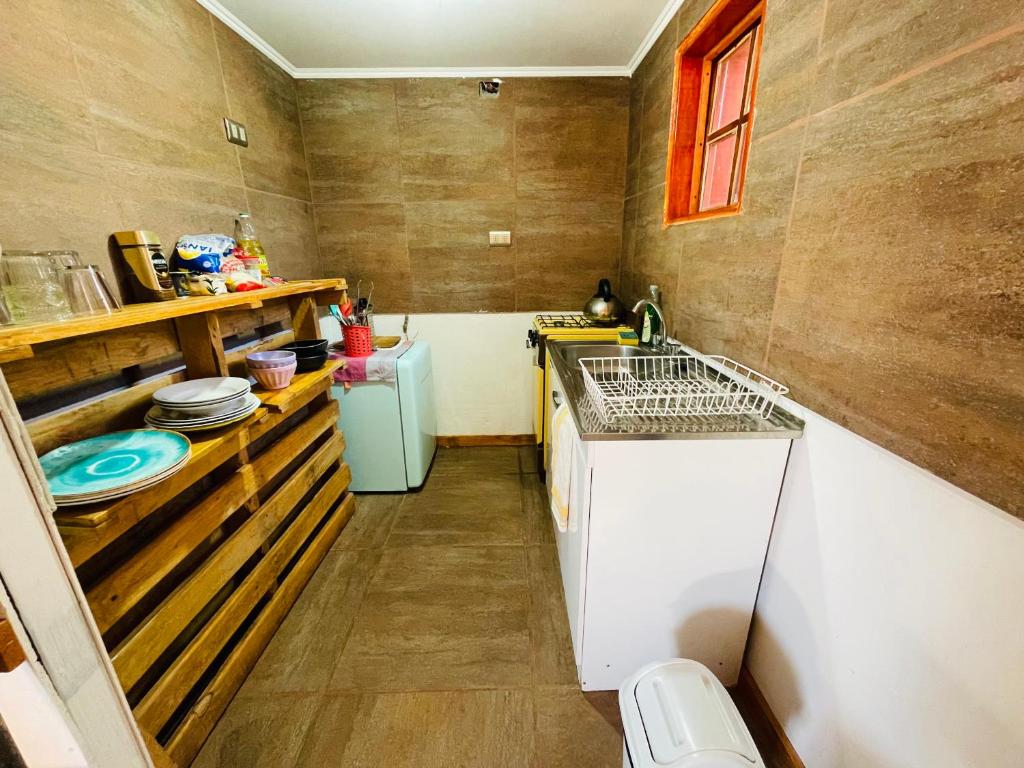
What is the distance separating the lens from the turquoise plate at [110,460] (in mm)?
820

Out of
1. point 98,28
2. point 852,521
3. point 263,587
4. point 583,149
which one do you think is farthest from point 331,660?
point 583,149

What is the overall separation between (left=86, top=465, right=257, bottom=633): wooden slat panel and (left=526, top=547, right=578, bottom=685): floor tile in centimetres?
110

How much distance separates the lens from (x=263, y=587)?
1.41 metres

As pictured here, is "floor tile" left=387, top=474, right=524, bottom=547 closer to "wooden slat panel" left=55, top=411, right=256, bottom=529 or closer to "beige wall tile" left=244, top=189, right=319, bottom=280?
"wooden slat panel" left=55, top=411, right=256, bottom=529

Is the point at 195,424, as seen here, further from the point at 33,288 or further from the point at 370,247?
the point at 370,247

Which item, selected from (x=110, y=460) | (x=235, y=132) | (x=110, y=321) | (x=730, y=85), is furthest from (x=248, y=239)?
(x=730, y=85)

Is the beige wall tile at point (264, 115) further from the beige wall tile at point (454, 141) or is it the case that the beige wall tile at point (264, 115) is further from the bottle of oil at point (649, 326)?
the bottle of oil at point (649, 326)

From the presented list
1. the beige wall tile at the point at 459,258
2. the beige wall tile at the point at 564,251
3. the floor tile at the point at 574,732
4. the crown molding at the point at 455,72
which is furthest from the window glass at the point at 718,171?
the floor tile at the point at 574,732

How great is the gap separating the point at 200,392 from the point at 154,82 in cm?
112

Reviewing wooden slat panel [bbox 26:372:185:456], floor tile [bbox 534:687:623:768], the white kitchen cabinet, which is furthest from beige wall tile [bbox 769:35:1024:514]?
wooden slat panel [bbox 26:372:185:456]

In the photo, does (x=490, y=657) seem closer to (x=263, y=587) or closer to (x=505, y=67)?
(x=263, y=587)

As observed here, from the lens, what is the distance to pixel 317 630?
4.86ft

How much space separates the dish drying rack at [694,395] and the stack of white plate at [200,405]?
3.43ft

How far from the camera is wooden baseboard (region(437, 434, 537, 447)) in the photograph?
293 centimetres
